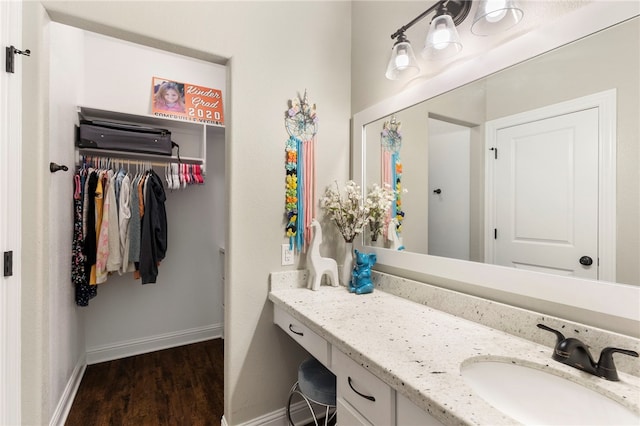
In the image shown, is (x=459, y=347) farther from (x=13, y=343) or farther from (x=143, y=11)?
(x=143, y=11)

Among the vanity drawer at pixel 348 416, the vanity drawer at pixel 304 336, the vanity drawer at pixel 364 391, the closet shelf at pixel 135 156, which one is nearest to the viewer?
the vanity drawer at pixel 364 391

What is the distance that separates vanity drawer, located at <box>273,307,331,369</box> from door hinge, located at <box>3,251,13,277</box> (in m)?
1.10

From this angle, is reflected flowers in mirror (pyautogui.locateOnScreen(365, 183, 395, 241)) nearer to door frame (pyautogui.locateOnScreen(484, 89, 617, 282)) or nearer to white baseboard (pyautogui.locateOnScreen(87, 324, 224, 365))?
door frame (pyautogui.locateOnScreen(484, 89, 617, 282))

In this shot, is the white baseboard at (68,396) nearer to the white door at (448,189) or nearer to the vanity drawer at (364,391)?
the vanity drawer at (364,391)

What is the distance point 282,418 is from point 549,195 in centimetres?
177

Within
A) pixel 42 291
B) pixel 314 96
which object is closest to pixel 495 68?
pixel 314 96

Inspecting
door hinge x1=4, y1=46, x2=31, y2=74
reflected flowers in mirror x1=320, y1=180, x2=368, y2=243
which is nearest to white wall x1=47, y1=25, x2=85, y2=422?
door hinge x1=4, y1=46, x2=31, y2=74

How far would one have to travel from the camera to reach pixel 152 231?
7.96ft

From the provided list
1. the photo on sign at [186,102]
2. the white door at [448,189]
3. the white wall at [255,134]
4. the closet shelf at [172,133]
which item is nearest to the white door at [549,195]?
the white door at [448,189]

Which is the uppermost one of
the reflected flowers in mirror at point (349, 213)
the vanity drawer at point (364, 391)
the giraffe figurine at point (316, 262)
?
the reflected flowers in mirror at point (349, 213)

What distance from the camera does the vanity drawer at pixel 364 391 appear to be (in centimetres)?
86

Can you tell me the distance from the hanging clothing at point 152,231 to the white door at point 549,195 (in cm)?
242

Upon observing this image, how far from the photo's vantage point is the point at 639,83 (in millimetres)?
841

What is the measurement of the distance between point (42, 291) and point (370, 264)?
1496 mm
